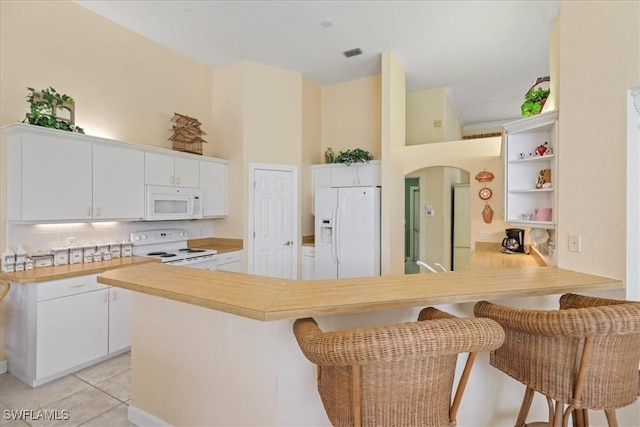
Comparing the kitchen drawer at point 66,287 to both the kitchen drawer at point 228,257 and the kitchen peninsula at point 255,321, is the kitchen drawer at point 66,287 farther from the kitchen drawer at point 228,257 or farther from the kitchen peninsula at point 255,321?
the kitchen drawer at point 228,257

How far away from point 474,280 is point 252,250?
3301 millimetres

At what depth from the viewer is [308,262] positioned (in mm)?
4734

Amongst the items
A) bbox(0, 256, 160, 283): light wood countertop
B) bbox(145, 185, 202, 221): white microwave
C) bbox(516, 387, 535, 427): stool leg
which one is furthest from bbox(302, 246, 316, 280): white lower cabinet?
bbox(516, 387, 535, 427): stool leg

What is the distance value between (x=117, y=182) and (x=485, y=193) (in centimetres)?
444

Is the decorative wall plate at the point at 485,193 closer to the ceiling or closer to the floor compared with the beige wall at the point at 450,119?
closer to the floor

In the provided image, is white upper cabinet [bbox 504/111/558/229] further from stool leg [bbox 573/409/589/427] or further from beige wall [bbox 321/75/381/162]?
beige wall [bbox 321/75/381/162]

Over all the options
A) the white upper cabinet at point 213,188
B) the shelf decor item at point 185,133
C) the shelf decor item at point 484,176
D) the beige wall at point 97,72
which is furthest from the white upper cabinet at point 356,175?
the beige wall at point 97,72

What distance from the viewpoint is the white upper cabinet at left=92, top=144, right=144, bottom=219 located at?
2971 millimetres

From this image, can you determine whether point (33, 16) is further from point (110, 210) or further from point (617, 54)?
point (617, 54)

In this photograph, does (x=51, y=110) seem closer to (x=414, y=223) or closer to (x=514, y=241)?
(x=514, y=241)

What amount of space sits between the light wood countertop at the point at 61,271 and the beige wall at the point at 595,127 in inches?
143

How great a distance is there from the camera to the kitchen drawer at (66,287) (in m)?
2.43

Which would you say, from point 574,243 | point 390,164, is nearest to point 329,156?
point 390,164

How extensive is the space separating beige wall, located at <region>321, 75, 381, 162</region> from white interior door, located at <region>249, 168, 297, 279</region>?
1.11m
